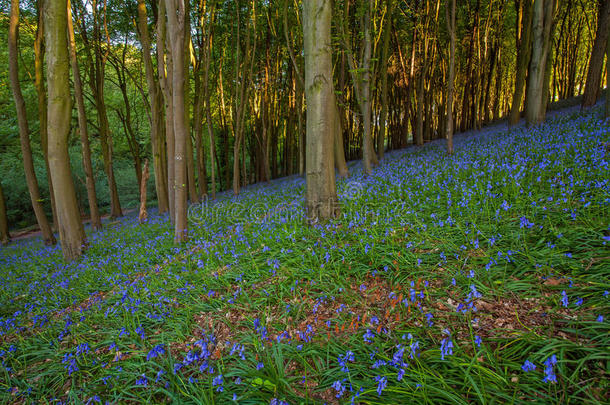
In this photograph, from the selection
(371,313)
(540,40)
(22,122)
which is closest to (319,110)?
(371,313)

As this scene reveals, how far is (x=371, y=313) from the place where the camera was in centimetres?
280

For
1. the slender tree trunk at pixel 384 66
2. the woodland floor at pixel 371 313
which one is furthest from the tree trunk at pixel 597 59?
the woodland floor at pixel 371 313

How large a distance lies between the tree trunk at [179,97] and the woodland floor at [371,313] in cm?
173

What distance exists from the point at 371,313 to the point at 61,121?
881 cm

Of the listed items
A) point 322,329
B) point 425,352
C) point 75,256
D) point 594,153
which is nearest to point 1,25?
point 75,256

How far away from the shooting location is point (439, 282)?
117 inches

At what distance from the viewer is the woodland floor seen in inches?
76.2

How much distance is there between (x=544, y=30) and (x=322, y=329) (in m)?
12.2

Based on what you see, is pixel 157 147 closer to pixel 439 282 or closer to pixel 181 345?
pixel 181 345

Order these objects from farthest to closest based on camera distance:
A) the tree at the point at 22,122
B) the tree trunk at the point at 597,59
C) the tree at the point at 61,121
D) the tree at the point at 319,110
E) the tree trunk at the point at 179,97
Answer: the tree trunk at the point at 597,59
the tree at the point at 22,122
the tree at the point at 61,121
the tree trunk at the point at 179,97
the tree at the point at 319,110

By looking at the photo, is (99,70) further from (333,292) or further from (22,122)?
(333,292)

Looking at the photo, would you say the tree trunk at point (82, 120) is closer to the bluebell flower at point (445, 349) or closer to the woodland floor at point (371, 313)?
the woodland floor at point (371, 313)

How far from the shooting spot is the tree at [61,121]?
21.4 ft

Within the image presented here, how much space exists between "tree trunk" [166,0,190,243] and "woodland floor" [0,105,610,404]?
1.73 meters
